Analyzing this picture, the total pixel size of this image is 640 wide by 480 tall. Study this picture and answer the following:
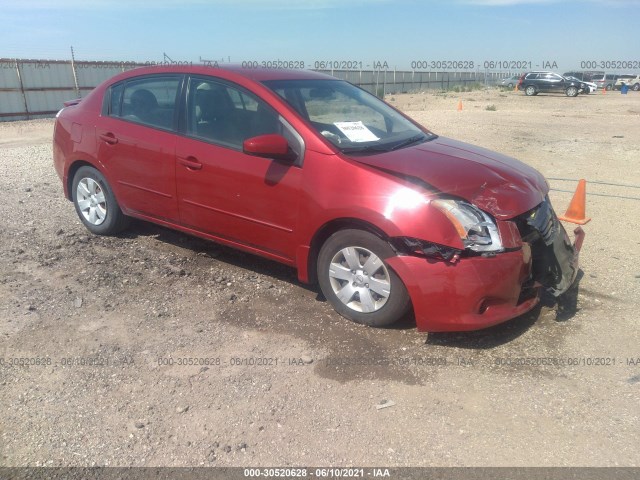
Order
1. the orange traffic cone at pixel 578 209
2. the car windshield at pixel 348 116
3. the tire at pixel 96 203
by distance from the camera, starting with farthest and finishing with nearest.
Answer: the orange traffic cone at pixel 578 209 → the tire at pixel 96 203 → the car windshield at pixel 348 116

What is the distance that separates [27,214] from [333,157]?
176 inches

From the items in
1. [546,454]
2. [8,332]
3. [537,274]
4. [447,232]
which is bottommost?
[546,454]

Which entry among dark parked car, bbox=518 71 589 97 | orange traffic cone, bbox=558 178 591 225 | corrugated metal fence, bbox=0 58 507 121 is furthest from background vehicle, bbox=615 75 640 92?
orange traffic cone, bbox=558 178 591 225

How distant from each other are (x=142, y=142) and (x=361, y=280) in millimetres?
2371

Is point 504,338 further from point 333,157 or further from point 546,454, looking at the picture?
point 333,157

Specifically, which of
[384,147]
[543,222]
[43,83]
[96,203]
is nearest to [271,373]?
[384,147]

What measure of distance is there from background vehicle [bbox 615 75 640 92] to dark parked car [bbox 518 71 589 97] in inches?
504

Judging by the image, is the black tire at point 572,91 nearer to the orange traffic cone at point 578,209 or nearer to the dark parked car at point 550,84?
the dark parked car at point 550,84

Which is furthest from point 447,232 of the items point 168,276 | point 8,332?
point 8,332

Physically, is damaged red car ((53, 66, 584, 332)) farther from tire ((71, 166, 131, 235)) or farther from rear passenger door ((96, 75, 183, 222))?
tire ((71, 166, 131, 235))

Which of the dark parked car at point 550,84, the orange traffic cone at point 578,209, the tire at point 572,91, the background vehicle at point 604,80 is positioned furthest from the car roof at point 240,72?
the background vehicle at point 604,80

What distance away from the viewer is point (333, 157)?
3.67 meters

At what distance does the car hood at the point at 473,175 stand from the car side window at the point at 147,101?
1924 mm

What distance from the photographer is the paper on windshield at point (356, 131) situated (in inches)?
158
